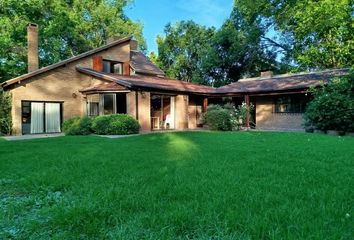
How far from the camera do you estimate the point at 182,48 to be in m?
40.9

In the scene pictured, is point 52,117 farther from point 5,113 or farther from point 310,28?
point 310,28

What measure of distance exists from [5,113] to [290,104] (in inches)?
705

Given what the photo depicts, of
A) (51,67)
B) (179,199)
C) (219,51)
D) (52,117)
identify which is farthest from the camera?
(219,51)

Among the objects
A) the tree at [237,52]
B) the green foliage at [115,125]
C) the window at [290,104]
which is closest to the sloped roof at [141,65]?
the tree at [237,52]

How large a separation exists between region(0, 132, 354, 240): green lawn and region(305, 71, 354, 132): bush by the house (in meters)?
9.49

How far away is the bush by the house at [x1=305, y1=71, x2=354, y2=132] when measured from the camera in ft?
50.6

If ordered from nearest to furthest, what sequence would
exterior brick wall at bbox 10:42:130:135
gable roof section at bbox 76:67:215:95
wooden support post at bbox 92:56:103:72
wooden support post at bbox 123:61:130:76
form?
gable roof section at bbox 76:67:215:95 < exterior brick wall at bbox 10:42:130:135 < wooden support post at bbox 92:56:103:72 < wooden support post at bbox 123:61:130:76

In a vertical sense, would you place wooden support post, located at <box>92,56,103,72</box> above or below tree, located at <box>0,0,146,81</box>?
below

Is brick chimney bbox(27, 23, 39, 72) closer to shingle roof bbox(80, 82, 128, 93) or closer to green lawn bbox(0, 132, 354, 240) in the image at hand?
shingle roof bbox(80, 82, 128, 93)

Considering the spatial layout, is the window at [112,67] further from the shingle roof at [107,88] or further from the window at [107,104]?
the window at [107,104]

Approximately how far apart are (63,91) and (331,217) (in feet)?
62.1

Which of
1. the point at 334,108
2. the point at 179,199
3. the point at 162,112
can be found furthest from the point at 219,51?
the point at 179,199

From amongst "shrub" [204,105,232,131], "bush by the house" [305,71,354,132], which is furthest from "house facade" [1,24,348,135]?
"shrub" [204,105,232,131]

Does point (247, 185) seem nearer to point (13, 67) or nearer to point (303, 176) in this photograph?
point (303, 176)
